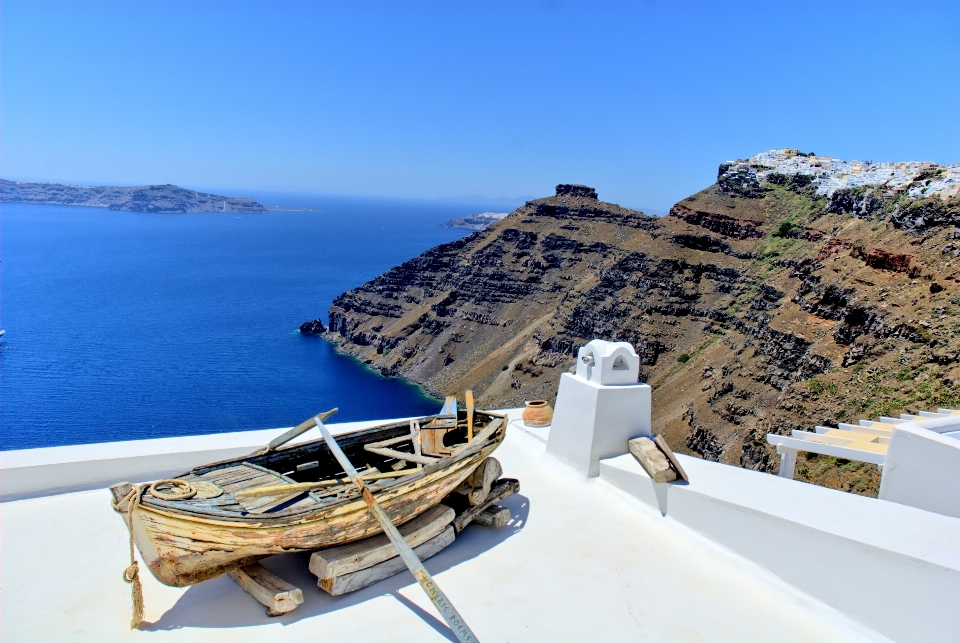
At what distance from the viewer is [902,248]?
3547 cm

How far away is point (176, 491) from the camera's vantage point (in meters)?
4.66

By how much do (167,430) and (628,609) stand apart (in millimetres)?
52449

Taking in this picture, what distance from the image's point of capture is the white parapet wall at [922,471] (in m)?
5.02

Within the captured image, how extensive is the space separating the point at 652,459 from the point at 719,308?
53.7m

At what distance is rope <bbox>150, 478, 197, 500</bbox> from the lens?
14.9 feet

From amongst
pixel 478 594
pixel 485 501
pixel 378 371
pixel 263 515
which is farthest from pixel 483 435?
pixel 378 371

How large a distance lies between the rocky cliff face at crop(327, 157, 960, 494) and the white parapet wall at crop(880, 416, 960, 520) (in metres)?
14.7

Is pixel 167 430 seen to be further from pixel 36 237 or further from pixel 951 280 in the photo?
pixel 36 237

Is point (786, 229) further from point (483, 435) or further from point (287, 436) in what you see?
point (287, 436)

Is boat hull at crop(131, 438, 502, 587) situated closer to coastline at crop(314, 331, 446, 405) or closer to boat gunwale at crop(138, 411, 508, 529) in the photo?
boat gunwale at crop(138, 411, 508, 529)

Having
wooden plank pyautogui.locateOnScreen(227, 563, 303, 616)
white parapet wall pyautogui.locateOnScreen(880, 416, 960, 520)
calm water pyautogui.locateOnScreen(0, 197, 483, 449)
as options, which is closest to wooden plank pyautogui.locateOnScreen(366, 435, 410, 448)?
wooden plank pyautogui.locateOnScreen(227, 563, 303, 616)

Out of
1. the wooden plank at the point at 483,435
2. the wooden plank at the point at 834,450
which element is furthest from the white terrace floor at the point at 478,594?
the wooden plank at the point at 834,450

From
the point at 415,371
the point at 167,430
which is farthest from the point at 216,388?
the point at 415,371

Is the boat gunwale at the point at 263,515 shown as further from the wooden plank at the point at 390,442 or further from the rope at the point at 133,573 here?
the wooden plank at the point at 390,442
